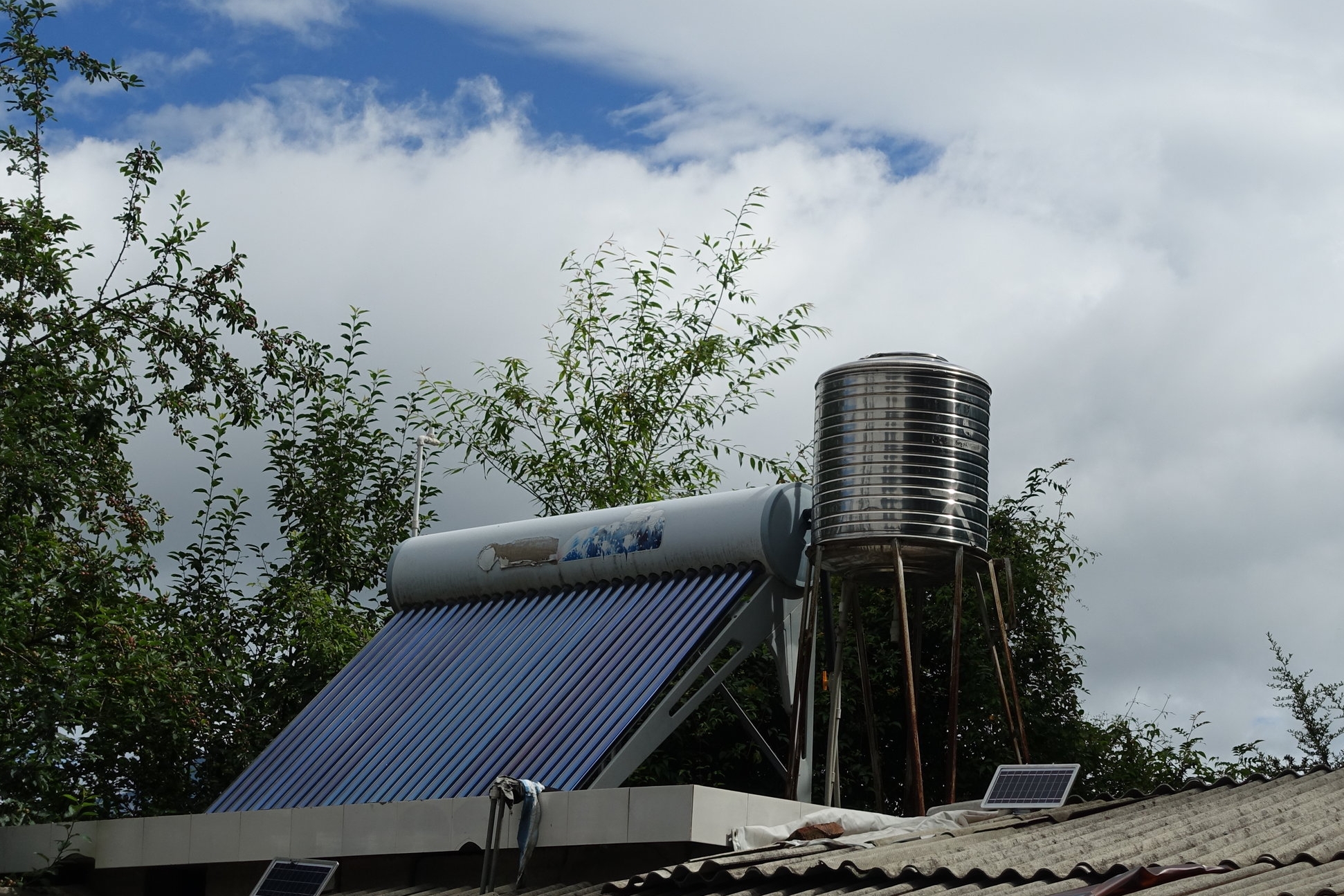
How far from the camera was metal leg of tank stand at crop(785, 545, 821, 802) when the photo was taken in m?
11.6

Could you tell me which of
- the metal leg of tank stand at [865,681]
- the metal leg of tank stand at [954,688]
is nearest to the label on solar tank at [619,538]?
the metal leg of tank stand at [865,681]

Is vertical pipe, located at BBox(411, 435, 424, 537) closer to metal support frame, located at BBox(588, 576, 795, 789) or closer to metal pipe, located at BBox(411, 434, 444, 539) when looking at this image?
metal pipe, located at BBox(411, 434, 444, 539)

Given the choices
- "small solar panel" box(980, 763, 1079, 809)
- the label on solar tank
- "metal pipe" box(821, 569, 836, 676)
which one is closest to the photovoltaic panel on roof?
the label on solar tank

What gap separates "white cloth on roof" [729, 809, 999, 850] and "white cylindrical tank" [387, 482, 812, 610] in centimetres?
219

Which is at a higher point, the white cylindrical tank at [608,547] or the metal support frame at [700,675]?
the white cylindrical tank at [608,547]

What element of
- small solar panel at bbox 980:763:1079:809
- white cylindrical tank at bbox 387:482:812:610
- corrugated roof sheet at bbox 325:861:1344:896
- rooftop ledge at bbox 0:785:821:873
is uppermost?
white cylindrical tank at bbox 387:482:812:610

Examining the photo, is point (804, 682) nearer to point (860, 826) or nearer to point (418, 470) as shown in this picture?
point (860, 826)

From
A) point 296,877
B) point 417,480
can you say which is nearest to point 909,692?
point 296,877

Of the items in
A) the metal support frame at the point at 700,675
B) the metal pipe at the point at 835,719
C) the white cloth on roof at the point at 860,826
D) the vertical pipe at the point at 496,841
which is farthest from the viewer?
the metal pipe at the point at 835,719

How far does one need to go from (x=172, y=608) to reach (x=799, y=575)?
8.66 m

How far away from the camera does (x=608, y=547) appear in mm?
12469

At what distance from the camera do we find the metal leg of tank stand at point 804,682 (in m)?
11.6

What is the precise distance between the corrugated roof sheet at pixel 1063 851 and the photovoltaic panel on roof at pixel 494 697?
171 centimetres

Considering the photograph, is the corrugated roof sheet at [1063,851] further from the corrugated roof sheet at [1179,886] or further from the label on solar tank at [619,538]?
the label on solar tank at [619,538]
